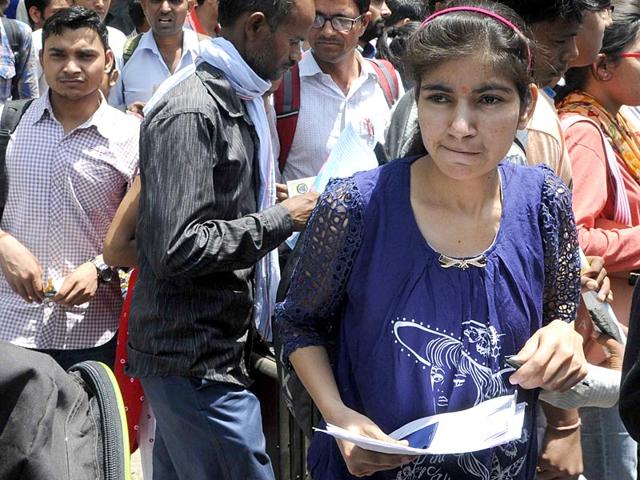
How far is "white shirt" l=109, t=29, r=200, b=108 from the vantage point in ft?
21.4

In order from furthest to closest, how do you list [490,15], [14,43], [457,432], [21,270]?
[14,43] < [21,270] < [490,15] < [457,432]

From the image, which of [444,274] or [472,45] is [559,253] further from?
[472,45]

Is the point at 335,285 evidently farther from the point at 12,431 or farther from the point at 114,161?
the point at 114,161

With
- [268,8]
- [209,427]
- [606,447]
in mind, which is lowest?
[606,447]

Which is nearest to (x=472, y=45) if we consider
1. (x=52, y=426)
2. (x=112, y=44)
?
(x=52, y=426)

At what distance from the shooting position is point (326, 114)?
4.61 m

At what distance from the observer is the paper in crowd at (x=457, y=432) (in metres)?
2.23

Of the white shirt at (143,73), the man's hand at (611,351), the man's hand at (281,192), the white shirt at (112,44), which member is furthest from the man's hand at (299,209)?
the white shirt at (112,44)

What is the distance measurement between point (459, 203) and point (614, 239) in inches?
50.7

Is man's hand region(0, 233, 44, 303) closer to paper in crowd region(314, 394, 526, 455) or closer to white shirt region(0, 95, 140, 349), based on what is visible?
white shirt region(0, 95, 140, 349)

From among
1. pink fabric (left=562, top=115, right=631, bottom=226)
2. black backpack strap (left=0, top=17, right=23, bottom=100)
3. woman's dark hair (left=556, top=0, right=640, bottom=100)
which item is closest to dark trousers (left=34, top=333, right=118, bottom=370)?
pink fabric (left=562, top=115, right=631, bottom=226)

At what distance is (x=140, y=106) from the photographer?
17.9 ft

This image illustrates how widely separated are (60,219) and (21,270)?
0.26 m

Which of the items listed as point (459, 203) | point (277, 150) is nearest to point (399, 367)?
point (459, 203)
